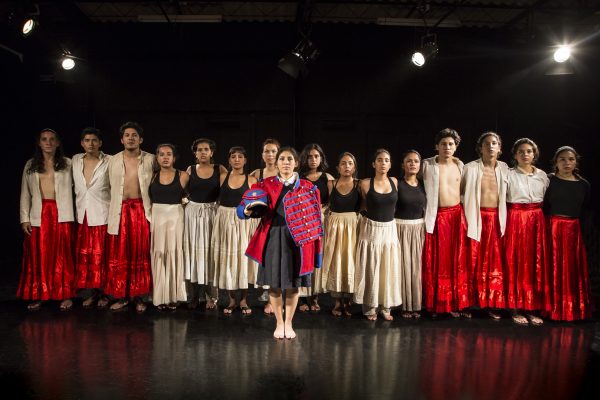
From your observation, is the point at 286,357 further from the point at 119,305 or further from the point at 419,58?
the point at 419,58

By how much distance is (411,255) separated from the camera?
3.83 meters

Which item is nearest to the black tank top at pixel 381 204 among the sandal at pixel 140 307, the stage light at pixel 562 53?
the sandal at pixel 140 307

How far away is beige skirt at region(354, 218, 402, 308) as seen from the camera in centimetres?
370

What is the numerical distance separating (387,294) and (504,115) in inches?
180

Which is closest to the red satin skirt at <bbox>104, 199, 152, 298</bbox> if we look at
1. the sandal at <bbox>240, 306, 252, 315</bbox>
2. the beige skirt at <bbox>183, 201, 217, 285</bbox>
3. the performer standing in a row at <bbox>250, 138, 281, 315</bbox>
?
the beige skirt at <bbox>183, 201, 217, 285</bbox>

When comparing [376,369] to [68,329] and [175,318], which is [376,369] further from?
[68,329]

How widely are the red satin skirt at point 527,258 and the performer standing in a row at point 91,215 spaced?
368cm

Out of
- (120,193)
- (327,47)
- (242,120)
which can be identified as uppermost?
(327,47)

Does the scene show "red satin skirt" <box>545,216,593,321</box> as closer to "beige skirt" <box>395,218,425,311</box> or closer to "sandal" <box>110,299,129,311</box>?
"beige skirt" <box>395,218,425,311</box>

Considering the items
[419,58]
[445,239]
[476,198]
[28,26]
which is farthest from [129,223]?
[419,58]

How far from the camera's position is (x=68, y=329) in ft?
11.5

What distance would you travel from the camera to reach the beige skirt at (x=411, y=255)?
3.81 m

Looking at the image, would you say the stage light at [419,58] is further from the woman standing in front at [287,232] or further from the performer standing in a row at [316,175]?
the woman standing in front at [287,232]

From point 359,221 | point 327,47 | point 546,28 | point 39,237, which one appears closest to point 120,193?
point 39,237
